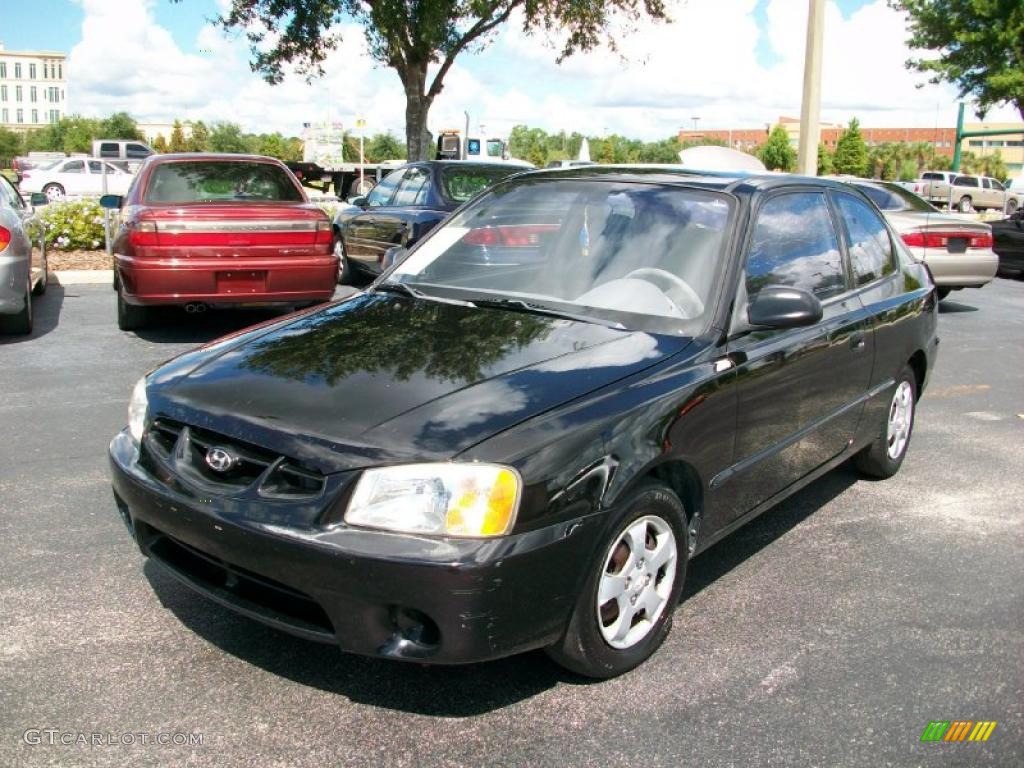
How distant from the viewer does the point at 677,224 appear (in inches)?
154

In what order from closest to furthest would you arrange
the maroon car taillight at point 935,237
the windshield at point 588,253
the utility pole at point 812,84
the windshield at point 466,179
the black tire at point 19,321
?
1. the windshield at point 588,253
2. the black tire at point 19,321
3. the windshield at point 466,179
4. the maroon car taillight at point 935,237
5. the utility pole at point 812,84

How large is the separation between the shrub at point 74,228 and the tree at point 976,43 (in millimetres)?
23308

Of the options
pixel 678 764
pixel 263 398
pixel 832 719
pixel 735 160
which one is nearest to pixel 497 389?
pixel 263 398

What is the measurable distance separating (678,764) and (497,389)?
1165mm

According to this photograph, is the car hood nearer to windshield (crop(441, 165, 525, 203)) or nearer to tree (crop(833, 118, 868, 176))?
windshield (crop(441, 165, 525, 203))

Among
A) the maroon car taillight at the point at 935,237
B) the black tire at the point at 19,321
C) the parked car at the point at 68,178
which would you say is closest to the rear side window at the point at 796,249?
the black tire at the point at 19,321

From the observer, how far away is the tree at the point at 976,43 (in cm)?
2672

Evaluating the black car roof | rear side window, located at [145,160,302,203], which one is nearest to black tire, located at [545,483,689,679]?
the black car roof

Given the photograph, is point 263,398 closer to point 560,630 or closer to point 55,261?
point 560,630

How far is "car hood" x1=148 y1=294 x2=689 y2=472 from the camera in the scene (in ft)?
9.02

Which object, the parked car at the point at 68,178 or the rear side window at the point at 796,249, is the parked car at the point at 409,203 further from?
the parked car at the point at 68,178

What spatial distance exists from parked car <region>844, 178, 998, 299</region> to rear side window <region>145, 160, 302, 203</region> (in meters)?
6.55

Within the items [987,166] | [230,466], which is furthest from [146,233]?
[987,166]

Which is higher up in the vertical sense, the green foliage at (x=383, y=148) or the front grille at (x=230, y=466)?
the green foliage at (x=383, y=148)
